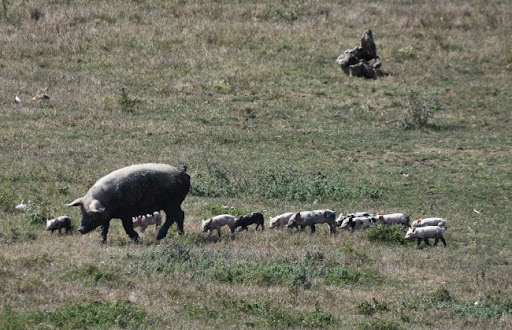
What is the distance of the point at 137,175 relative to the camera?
22875mm

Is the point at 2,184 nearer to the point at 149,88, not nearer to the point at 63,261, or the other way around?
the point at 63,261

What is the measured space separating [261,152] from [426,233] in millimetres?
11270

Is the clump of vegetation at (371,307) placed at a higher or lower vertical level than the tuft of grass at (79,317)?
lower

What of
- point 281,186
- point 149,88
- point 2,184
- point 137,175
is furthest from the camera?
point 149,88

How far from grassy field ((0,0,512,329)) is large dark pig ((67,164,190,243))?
0.57 m

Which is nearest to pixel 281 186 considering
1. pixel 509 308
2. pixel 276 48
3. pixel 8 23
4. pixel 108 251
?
pixel 108 251

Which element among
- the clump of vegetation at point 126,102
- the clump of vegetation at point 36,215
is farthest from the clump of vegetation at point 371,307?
the clump of vegetation at point 126,102

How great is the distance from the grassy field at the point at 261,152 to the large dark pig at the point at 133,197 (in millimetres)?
569

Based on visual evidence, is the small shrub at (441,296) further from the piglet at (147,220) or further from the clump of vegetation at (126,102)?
the clump of vegetation at (126,102)

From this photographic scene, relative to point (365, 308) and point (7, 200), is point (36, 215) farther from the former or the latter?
point (365, 308)

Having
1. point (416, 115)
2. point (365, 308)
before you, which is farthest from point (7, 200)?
point (416, 115)

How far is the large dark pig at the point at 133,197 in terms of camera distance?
22.5 m

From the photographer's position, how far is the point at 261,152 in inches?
1337

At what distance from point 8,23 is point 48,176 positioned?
2095 centimetres
